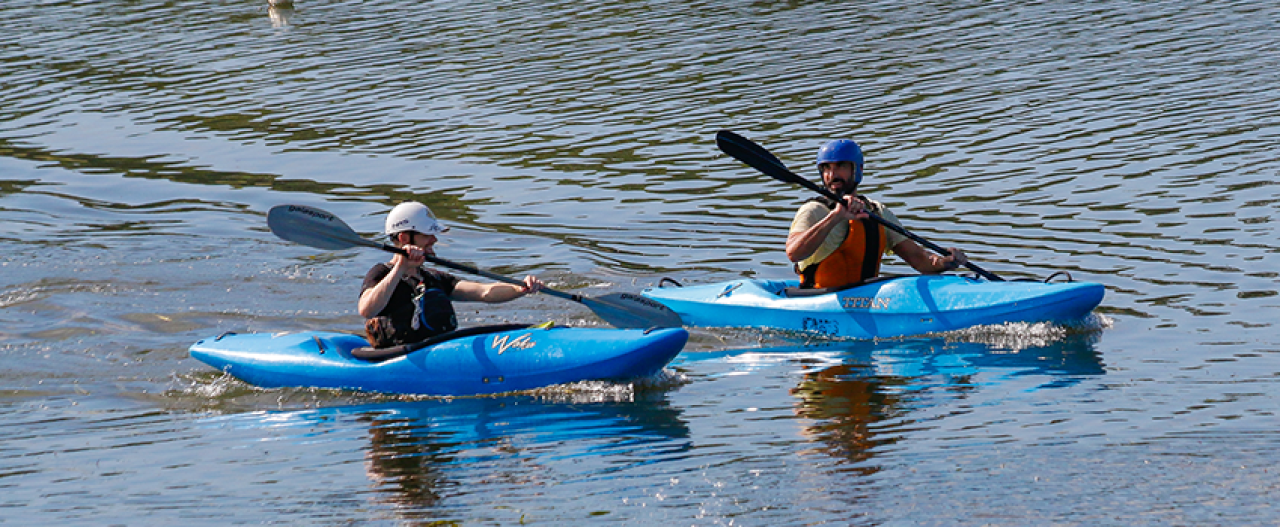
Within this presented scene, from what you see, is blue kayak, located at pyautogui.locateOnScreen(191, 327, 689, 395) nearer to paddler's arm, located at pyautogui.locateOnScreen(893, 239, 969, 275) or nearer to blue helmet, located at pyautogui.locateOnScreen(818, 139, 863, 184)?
blue helmet, located at pyautogui.locateOnScreen(818, 139, 863, 184)

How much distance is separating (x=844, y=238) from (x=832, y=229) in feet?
0.56

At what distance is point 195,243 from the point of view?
45.3ft

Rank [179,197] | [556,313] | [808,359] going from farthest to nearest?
[179,197]
[556,313]
[808,359]

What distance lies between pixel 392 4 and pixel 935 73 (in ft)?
45.2

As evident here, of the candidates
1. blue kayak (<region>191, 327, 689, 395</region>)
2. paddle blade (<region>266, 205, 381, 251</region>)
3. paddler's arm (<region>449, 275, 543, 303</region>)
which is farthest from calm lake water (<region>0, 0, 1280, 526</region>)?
paddle blade (<region>266, 205, 381, 251</region>)

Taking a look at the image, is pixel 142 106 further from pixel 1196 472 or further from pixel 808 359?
pixel 1196 472

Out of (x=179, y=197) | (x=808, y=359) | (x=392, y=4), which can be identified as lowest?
(x=808, y=359)

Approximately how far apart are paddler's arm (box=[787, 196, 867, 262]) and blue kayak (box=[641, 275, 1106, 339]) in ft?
1.63

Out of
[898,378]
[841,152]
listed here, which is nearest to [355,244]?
[841,152]

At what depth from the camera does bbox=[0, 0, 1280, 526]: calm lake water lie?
6.77 metres

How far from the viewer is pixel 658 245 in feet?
43.8

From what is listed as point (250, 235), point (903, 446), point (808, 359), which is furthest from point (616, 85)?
point (903, 446)

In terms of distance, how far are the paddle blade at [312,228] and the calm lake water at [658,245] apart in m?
0.97

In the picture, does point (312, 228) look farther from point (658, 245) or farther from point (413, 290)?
point (658, 245)
